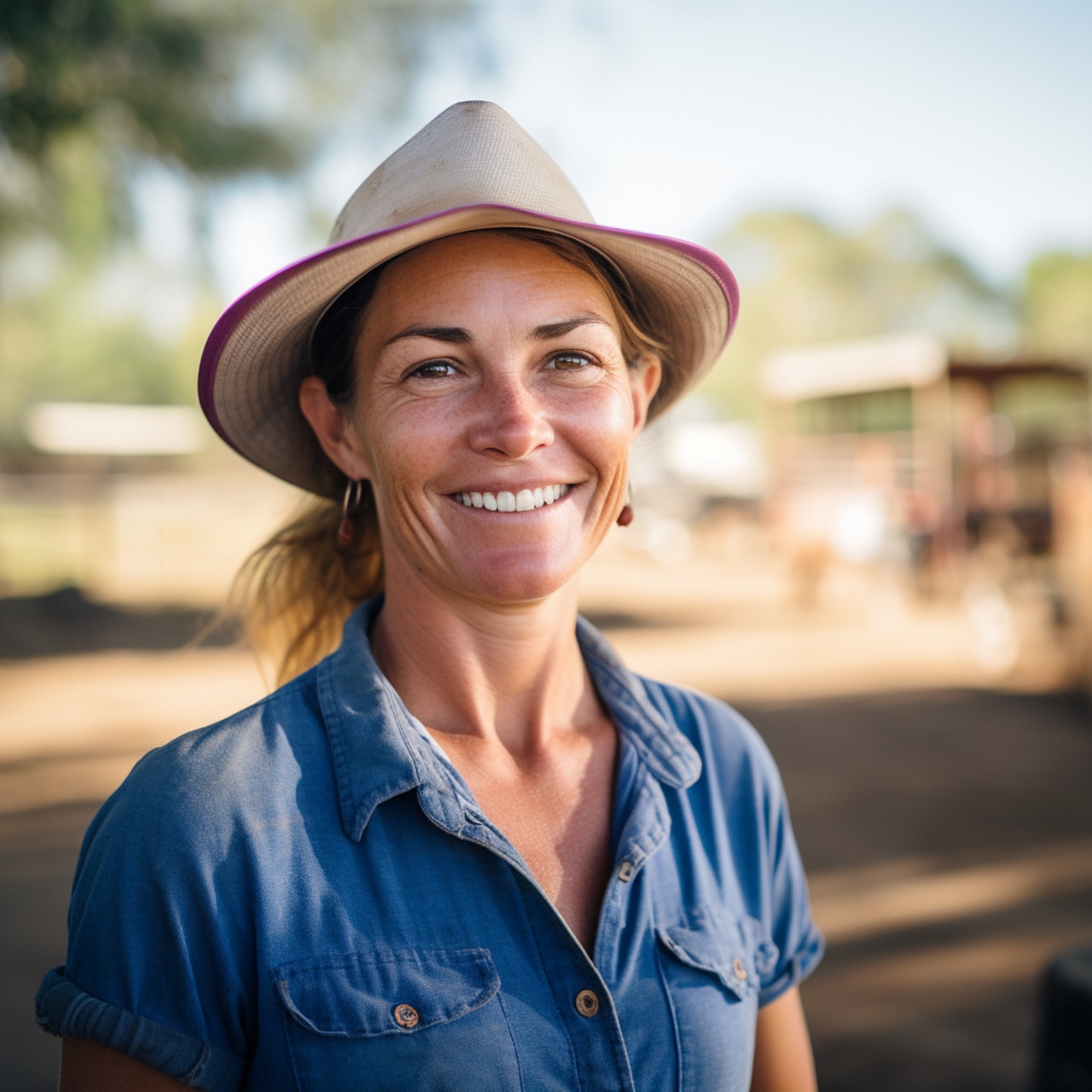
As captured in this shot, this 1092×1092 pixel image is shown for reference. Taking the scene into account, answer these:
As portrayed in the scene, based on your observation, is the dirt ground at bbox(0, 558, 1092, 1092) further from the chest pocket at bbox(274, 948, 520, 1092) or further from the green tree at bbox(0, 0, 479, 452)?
the green tree at bbox(0, 0, 479, 452)

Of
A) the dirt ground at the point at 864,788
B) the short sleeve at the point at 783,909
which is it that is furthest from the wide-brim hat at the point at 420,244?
the short sleeve at the point at 783,909

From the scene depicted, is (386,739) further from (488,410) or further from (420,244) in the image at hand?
(420,244)

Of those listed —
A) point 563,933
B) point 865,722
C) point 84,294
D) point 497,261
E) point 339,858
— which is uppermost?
point 84,294

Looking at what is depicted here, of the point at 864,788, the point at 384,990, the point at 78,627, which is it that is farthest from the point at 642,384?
the point at 78,627

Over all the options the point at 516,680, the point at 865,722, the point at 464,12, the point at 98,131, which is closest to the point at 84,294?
the point at 98,131

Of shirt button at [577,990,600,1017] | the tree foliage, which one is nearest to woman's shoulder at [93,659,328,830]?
shirt button at [577,990,600,1017]

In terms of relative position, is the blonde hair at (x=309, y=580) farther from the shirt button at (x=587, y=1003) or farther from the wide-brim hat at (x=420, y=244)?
the shirt button at (x=587, y=1003)

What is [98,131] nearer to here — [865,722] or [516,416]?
[865,722]

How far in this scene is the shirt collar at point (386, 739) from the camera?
1.38 m

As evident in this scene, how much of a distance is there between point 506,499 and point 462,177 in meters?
0.43

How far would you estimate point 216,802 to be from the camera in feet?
4.29

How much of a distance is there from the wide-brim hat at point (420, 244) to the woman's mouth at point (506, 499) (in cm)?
34

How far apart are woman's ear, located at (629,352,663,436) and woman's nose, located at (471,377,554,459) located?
279 mm

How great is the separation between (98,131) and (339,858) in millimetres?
9459
